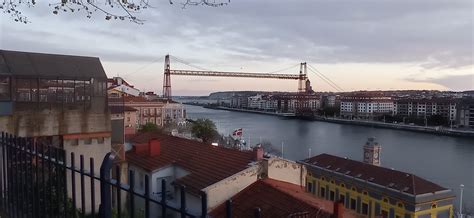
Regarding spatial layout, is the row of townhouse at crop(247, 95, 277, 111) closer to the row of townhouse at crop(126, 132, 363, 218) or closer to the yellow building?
the yellow building

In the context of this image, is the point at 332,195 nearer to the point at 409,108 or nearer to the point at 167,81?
the point at 167,81

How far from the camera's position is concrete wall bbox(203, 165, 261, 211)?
496cm

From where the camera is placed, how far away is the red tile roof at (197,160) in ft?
17.2

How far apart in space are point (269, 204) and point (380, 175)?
488 centimetres

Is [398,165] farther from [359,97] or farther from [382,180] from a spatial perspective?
[359,97]

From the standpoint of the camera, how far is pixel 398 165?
16.3 metres

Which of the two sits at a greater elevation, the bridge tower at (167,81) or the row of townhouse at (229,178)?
the bridge tower at (167,81)

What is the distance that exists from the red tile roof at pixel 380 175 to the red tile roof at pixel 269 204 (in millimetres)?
3406

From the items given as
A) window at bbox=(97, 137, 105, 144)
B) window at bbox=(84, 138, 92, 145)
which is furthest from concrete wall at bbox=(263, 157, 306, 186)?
window at bbox=(84, 138, 92, 145)

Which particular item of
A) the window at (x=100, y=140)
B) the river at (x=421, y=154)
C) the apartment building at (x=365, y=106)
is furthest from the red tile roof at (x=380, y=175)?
the apartment building at (x=365, y=106)

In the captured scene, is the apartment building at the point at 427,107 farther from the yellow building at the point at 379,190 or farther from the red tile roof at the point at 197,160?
the red tile roof at the point at 197,160

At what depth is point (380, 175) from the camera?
8.55m

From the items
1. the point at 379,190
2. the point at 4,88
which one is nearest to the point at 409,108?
the point at 379,190

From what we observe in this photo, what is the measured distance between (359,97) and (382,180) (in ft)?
142
